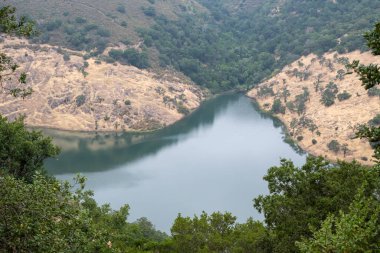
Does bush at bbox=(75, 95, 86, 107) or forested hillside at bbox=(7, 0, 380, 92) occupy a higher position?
forested hillside at bbox=(7, 0, 380, 92)

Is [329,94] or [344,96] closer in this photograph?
[344,96]

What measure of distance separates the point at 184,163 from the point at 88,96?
43725 millimetres

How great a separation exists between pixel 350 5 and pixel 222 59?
53065 millimetres

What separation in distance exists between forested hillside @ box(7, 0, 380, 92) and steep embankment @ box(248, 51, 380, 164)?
9185 mm

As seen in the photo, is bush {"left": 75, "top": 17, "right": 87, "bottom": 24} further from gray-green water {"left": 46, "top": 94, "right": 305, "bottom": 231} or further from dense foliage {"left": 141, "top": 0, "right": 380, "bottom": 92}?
gray-green water {"left": 46, "top": 94, "right": 305, "bottom": 231}

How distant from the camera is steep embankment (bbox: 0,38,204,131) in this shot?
122 meters

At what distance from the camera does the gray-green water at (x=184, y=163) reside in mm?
74375

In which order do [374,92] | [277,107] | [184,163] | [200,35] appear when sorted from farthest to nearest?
[200,35] < [277,107] < [374,92] < [184,163]

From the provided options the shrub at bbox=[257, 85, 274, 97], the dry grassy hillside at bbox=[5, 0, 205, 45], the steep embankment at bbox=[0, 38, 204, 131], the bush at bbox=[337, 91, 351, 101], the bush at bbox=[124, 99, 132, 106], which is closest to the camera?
the bush at bbox=[337, 91, 351, 101]

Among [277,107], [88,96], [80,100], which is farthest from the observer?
[277,107]

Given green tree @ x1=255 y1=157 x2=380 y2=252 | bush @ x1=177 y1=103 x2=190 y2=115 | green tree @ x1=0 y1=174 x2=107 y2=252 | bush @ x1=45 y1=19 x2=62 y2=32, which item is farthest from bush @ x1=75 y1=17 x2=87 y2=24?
green tree @ x1=0 y1=174 x2=107 y2=252

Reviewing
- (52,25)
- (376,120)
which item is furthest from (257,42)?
(376,120)

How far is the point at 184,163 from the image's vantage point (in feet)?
315

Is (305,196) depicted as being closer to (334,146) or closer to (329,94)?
(334,146)
